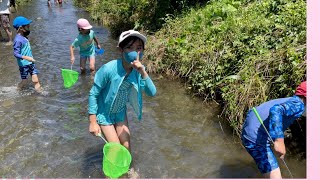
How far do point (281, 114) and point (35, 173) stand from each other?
122 inches

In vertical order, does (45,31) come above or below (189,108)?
above

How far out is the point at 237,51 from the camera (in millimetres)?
6703

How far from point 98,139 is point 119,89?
5.79 ft

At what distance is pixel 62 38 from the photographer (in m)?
12.9

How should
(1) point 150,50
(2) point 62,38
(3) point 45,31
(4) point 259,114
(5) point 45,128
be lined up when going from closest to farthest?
(4) point 259,114 → (5) point 45,128 → (1) point 150,50 → (2) point 62,38 → (3) point 45,31

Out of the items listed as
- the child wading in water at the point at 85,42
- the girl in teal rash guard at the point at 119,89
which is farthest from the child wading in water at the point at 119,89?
the child wading in water at the point at 85,42

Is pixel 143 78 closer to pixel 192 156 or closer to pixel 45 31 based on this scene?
pixel 192 156

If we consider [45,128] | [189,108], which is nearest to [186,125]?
[189,108]

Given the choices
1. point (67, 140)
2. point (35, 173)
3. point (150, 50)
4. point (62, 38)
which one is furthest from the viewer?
point (62, 38)

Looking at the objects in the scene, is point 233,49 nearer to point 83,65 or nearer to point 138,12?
point 83,65

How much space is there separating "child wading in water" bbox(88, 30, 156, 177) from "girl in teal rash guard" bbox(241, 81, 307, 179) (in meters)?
1.13

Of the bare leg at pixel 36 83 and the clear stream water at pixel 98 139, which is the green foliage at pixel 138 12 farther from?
the bare leg at pixel 36 83

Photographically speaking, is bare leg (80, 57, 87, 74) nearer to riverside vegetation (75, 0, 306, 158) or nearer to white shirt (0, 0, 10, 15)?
riverside vegetation (75, 0, 306, 158)

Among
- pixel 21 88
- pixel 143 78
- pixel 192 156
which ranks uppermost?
pixel 143 78
